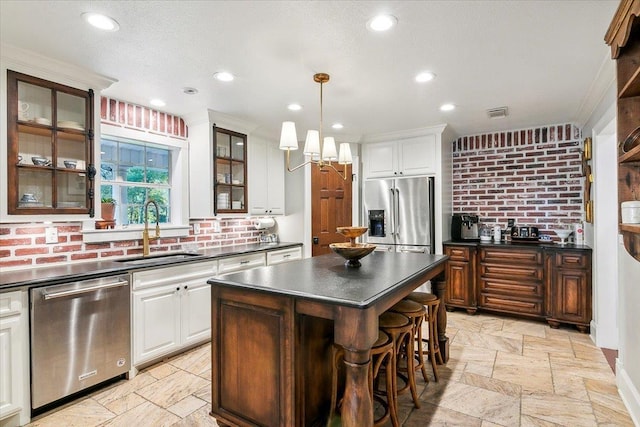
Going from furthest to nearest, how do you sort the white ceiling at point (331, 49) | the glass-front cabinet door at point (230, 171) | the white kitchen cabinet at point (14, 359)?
1. the glass-front cabinet door at point (230, 171)
2. the white kitchen cabinet at point (14, 359)
3. the white ceiling at point (331, 49)

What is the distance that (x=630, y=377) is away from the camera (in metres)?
2.33

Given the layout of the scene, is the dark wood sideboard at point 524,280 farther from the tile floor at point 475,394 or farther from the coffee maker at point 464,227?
the tile floor at point 475,394

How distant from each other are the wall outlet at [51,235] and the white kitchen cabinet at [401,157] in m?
3.75

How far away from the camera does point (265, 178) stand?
185 inches

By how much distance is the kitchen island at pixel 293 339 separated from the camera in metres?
1.64

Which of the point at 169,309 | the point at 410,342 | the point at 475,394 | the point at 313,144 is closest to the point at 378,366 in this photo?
the point at 410,342

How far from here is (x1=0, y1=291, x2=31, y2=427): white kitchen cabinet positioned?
81.6 inches

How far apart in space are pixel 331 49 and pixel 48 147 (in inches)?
87.3

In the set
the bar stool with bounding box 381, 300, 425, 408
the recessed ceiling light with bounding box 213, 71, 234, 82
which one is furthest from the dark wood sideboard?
the recessed ceiling light with bounding box 213, 71, 234, 82

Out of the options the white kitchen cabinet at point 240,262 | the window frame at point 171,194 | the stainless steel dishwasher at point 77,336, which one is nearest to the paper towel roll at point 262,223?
the white kitchen cabinet at point 240,262

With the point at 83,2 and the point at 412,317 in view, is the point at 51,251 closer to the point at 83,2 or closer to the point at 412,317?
the point at 83,2

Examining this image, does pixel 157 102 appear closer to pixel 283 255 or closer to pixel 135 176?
pixel 135 176

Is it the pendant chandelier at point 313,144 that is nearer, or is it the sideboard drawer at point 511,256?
the pendant chandelier at point 313,144

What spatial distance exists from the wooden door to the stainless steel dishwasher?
109 inches
